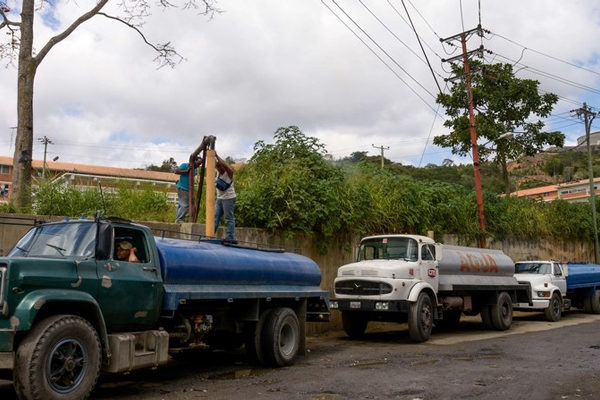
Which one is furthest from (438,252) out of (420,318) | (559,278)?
(559,278)

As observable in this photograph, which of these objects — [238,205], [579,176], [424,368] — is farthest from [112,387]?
[579,176]

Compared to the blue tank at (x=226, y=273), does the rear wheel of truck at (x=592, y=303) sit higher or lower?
lower

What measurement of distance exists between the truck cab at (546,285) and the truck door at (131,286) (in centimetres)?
1396

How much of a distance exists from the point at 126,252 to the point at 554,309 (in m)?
15.6

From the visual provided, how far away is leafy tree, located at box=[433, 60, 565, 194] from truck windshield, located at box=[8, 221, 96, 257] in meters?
23.2

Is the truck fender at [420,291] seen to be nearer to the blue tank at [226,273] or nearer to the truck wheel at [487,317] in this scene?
the blue tank at [226,273]

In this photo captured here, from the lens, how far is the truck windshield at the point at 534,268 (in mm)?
19828

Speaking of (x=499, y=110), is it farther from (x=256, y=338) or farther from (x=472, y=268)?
(x=256, y=338)

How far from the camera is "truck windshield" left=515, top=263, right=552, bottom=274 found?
19.8 metres

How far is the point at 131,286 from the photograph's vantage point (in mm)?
7477

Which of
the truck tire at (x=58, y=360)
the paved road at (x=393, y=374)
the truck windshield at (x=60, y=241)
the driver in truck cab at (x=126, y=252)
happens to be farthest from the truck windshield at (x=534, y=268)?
the truck tire at (x=58, y=360)

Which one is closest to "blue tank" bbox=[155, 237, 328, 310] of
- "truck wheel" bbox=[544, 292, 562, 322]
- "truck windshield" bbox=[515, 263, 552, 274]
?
"truck wheel" bbox=[544, 292, 562, 322]

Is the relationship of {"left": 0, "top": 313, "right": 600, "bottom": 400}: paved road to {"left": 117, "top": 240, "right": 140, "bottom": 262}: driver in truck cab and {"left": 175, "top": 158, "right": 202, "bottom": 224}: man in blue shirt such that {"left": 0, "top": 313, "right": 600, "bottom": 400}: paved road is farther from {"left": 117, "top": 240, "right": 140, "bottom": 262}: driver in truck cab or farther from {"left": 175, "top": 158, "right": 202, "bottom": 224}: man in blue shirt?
{"left": 175, "top": 158, "right": 202, "bottom": 224}: man in blue shirt

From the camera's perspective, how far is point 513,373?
9.34 m
